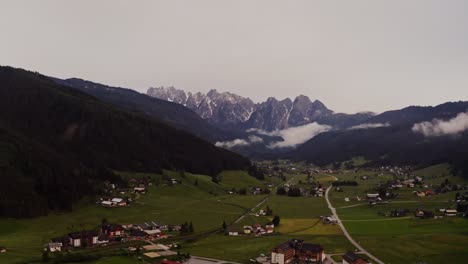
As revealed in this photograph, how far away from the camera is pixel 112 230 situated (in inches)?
4692

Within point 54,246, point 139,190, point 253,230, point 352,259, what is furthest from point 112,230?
point 139,190

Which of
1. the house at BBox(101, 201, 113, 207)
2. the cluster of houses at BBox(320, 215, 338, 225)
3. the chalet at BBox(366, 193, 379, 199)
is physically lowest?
the cluster of houses at BBox(320, 215, 338, 225)

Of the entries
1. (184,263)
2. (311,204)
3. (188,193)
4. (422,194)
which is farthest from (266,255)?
(422,194)

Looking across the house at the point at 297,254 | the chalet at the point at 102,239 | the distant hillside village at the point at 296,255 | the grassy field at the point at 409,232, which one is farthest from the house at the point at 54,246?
the grassy field at the point at 409,232

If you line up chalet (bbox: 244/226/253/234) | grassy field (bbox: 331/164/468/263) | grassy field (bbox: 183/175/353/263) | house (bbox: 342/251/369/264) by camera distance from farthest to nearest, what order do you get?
chalet (bbox: 244/226/253/234) < grassy field (bbox: 183/175/353/263) < grassy field (bbox: 331/164/468/263) < house (bbox: 342/251/369/264)

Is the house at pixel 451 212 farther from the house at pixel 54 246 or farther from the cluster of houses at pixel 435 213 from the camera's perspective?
the house at pixel 54 246

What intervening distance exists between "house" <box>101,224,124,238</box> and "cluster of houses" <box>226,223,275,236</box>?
28802 mm

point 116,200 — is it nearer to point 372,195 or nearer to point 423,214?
point 423,214

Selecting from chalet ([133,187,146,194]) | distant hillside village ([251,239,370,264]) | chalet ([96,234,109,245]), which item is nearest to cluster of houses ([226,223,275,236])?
distant hillside village ([251,239,370,264])

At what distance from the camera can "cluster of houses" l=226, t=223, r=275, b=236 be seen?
414ft

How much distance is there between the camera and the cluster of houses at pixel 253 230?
126m

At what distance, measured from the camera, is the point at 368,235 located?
120438 millimetres

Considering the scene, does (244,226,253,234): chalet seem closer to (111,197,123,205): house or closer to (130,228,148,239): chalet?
(130,228,148,239): chalet

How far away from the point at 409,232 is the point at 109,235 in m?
78.9
